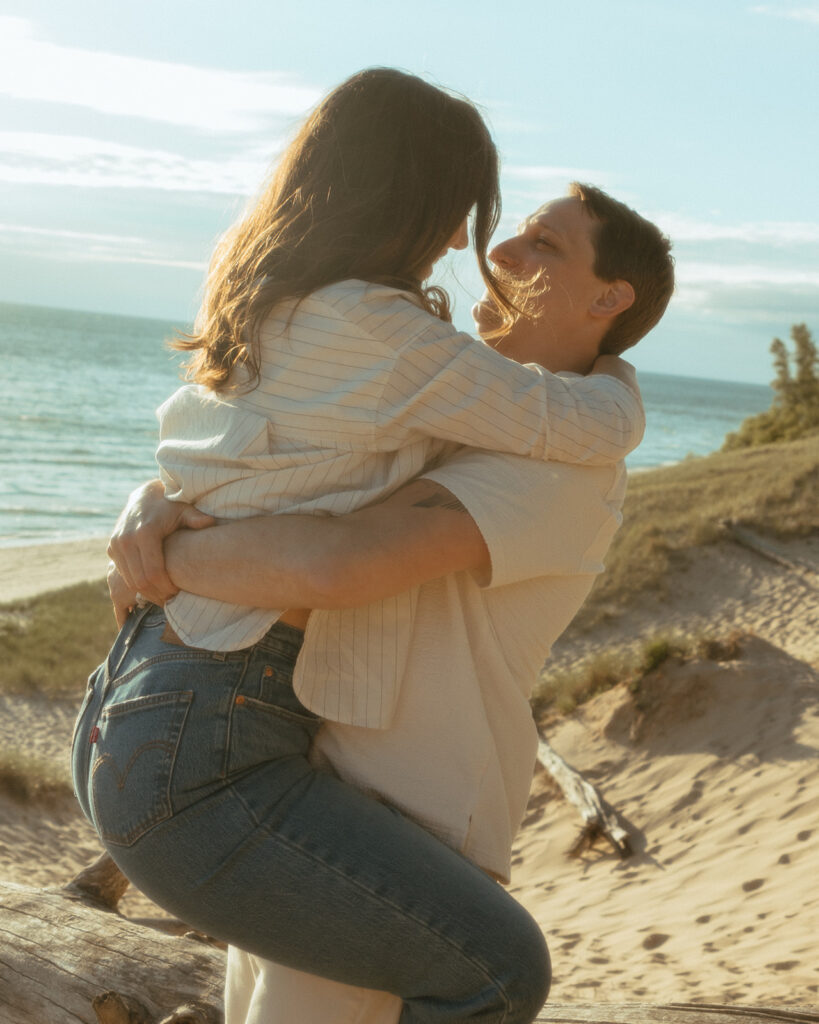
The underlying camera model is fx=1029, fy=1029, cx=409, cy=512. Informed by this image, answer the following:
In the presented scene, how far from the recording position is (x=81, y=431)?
43906mm

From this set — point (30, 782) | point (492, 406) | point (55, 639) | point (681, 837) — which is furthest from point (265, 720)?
point (55, 639)

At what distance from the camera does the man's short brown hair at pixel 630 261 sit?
2631 millimetres

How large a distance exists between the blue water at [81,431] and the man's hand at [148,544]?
32cm

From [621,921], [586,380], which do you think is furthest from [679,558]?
[586,380]

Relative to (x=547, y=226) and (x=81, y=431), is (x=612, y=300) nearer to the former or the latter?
(x=547, y=226)

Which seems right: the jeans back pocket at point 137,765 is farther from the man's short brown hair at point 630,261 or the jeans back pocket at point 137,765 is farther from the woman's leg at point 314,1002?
the man's short brown hair at point 630,261

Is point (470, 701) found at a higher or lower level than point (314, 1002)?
higher

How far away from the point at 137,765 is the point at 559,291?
1.55 meters

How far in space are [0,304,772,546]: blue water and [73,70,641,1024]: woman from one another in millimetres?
311

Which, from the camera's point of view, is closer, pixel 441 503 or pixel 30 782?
pixel 441 503

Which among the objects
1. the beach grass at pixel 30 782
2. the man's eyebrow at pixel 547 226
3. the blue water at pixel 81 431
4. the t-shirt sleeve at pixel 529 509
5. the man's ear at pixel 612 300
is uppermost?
the man's eyebrow at pixel 547 226

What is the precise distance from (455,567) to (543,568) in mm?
207

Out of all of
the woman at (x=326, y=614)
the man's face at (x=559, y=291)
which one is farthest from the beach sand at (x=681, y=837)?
the woman at (x=326, y=614)

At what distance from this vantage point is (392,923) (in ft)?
5.82
